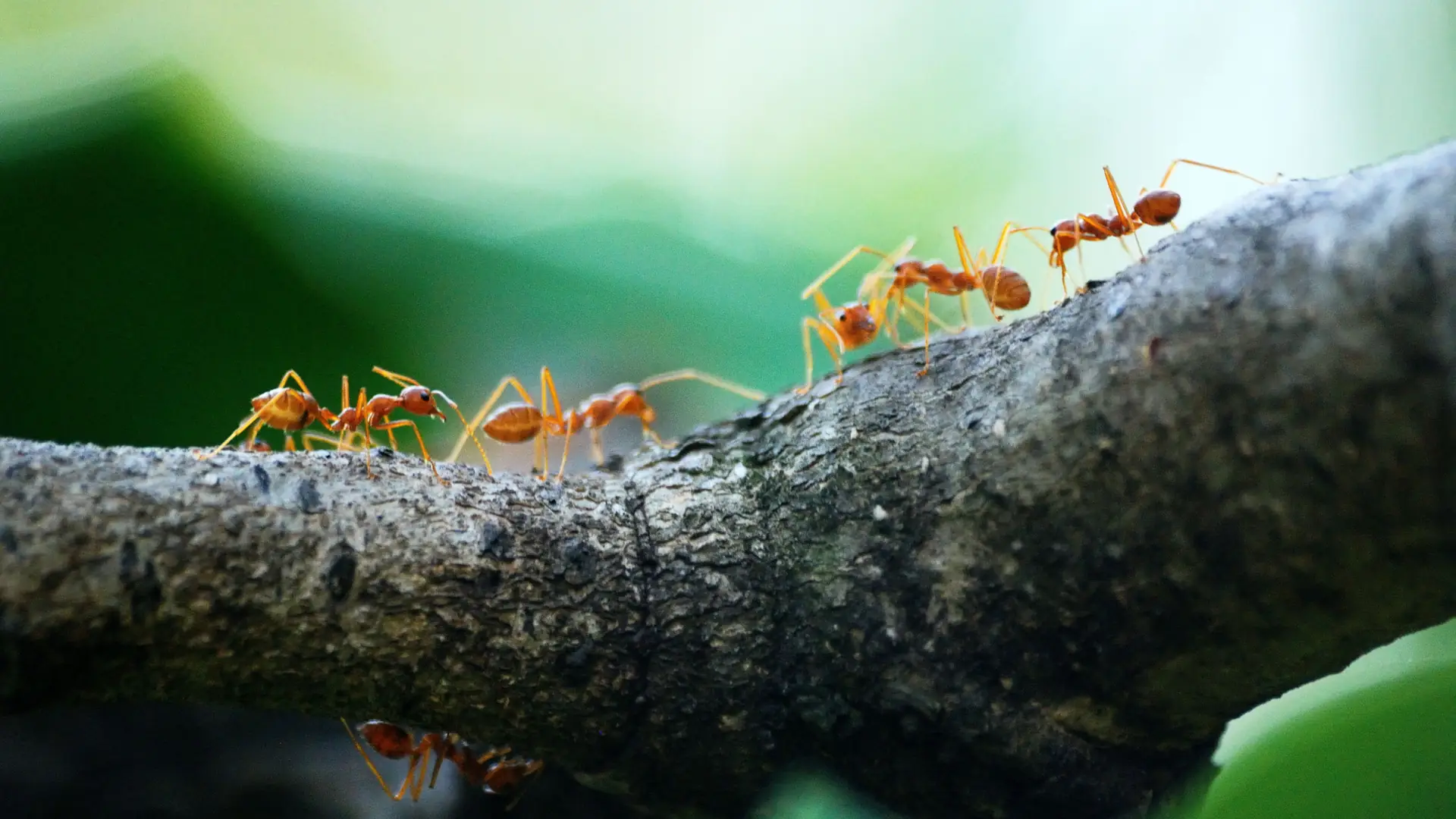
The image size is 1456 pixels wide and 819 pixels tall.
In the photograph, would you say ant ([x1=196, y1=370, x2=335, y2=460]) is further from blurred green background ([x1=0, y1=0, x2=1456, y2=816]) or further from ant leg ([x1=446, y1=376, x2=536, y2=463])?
blurred green background ([x1=0, y1=0, x2=1456, y2=816])

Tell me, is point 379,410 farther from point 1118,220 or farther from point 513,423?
point 1118,220

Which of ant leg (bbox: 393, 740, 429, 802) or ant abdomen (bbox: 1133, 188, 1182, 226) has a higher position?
→ ant abdomen (bbox: 1133, 188, 1182, 226)

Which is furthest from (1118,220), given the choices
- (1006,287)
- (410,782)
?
(410,782)

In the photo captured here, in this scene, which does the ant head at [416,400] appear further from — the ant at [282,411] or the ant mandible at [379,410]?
the ant at [282,411]

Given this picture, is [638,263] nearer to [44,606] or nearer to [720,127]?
[720,127]

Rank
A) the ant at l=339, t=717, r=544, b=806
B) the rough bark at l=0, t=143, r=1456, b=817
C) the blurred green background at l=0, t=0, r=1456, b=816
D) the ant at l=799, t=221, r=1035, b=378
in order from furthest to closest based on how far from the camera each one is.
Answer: the blurred green background at l=0, t=0, r=1456, b=816
the ant at l=799, t=221, r=1035, b=378
the ant at l=339, t=717, r=544, b=806
the rough bark at l=0, t=143, r=1456, b=817

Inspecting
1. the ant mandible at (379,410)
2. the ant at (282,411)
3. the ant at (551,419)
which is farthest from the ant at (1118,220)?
the ant at (282,411)

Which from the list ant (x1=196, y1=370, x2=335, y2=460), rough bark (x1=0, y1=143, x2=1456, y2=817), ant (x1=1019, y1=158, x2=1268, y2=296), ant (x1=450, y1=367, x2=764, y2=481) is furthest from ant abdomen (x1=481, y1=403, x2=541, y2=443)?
ant (x1=1019, y1=158, x2=1268, y2=296)
